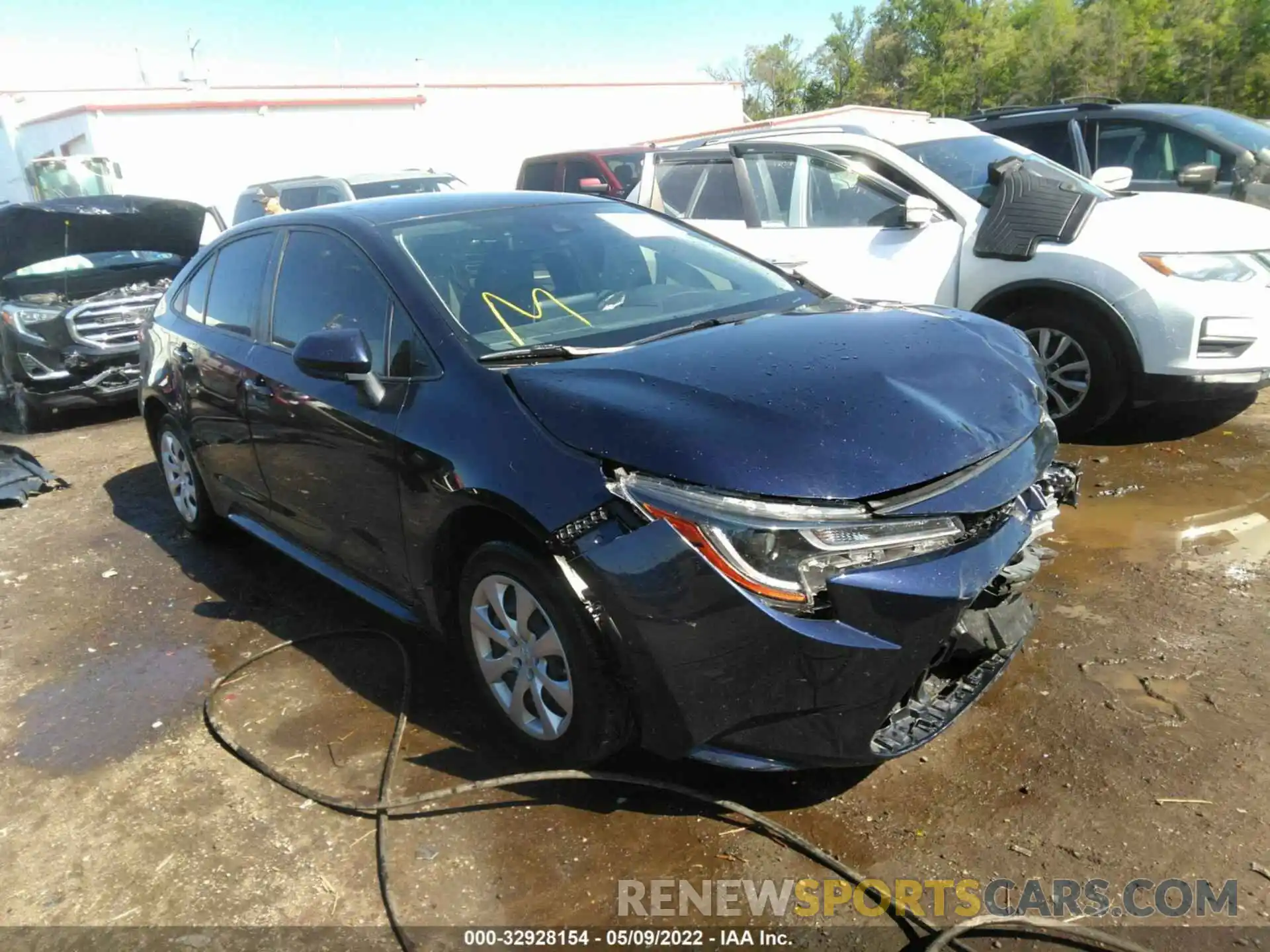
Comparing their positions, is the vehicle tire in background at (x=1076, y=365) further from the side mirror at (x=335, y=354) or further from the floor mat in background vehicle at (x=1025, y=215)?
the side mirror at (x=335, y=354)

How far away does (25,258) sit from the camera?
805cm

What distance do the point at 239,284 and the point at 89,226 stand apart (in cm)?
478

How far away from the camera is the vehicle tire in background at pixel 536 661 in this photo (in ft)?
8.45

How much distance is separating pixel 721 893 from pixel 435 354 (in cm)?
180

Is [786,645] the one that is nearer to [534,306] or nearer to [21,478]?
[534,306]

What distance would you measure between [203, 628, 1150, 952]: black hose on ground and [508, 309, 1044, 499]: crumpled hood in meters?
0.97

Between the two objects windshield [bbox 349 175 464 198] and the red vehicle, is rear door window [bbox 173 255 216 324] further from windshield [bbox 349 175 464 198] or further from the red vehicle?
windshield [bbox 349 175 464 198]

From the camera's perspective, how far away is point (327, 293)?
3.62 m

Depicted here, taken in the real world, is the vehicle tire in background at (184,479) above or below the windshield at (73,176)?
above

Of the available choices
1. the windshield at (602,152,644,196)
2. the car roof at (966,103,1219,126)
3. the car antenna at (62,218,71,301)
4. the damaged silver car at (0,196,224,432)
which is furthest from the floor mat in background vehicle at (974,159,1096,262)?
the car antenna at (62,218,71,301)

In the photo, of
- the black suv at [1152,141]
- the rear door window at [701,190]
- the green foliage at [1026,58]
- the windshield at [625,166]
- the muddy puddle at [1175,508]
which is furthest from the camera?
the green foliage at [1026,58]

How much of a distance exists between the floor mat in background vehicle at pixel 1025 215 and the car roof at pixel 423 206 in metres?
2.48

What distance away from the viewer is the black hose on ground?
7.25ft

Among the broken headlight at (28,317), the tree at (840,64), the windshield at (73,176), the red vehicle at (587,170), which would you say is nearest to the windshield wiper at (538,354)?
the broken headlight at (28,317)
